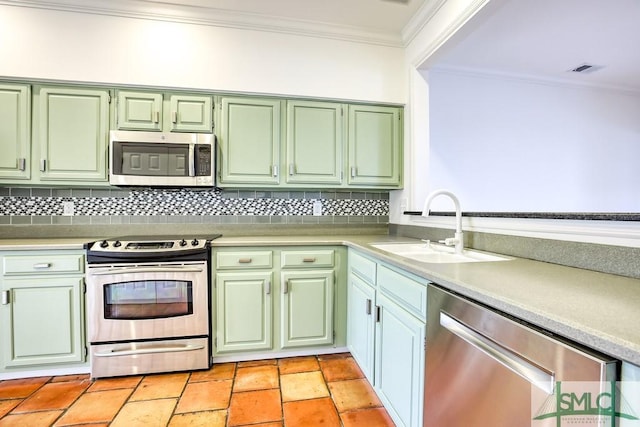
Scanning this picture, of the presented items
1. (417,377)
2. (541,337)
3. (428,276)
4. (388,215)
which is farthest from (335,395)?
(388,215)

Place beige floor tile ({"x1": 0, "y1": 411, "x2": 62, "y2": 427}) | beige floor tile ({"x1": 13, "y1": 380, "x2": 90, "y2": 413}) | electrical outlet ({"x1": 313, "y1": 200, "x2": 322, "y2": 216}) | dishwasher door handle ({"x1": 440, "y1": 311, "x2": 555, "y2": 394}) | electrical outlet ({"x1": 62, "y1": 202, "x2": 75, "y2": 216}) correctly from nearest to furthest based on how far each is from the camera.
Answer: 1. dishwasher door handle ({"x1": 440, "y1": 311, "x2": 555, "y2": 394})
2. beige floor tile ({"x1": 0, "y1": 411, "x2": 62, "y2": 427})
3. beige floor tile ({"x1": 13, "y1": 380, "x2": 90, "y2": 413})
4. electrical outlet ({"x1": 62, "y1": 202, "x2": 75, "y2": 216})
5. electrical outlet ({"x1": 313, "y1": 200, "x2": 322, "y2": 216})

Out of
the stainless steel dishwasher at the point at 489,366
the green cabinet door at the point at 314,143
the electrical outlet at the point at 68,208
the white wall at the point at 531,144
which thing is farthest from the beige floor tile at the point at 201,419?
the white wall at the point at 531,144

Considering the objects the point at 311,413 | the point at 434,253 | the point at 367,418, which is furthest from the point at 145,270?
the point at 434,253

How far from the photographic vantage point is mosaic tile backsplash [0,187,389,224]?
2.41 m

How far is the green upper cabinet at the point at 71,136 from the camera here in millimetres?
2195

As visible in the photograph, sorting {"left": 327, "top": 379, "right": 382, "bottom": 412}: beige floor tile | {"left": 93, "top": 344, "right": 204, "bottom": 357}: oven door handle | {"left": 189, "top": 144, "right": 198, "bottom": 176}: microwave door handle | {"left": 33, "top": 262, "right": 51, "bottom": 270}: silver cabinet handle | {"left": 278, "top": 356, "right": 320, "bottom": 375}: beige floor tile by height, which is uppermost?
{"left": 189, "top": 144, "right": 198, "bottom": 176}: microwave door handle

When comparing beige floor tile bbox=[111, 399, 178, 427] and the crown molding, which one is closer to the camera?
beige floor tile bbox=[111, 399, 178, 427]

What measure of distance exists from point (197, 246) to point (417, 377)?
155 cm

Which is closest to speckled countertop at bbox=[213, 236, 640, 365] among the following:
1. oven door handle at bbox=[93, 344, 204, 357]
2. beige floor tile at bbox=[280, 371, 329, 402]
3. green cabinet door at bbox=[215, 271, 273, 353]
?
beige floor tile at bbox=[280, 371, 329, 402]

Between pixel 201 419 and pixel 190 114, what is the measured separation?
6.65ft

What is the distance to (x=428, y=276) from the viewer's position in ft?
3.86

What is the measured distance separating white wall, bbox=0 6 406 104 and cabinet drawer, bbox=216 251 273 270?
1286mm

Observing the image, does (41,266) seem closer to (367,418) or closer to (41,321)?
(41,321)

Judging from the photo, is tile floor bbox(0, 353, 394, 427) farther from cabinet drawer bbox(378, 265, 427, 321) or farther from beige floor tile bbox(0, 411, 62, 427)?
cabinet drawer bbox(378, 265, 427, 321)
